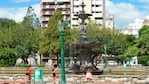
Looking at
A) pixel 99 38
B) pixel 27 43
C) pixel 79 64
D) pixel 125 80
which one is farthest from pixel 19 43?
pixel 125 80

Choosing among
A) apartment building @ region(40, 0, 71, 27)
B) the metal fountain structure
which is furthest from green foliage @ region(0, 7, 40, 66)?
the metal fountain structure

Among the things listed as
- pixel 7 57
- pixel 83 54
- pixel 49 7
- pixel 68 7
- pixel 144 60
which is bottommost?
pixel 144 60

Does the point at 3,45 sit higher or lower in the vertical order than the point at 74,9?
lower

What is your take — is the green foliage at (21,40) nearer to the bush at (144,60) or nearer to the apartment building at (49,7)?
the bush at (144,60)

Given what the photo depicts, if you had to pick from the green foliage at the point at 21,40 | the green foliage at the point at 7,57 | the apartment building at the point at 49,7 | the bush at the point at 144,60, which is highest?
the apartment building at the point at 49,7

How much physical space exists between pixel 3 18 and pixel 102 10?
32024mm

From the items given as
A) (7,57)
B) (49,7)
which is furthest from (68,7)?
(7,57)

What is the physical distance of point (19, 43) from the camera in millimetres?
84438

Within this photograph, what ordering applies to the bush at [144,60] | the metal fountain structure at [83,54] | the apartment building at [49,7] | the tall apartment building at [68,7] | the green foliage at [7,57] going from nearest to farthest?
1. the metal fountain structure at [83,54]
2. the green foliage at [7,57]
3. the bush at [144,60]
4. the apartment building at [49,7]
5. the tall apartment building at [68,7]

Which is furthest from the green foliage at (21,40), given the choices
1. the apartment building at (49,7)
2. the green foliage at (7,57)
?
the apartment building at (49,7)

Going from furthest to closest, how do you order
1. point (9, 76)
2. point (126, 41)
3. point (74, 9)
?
point (74, 9) < point (126, 41) < point (9, 76)

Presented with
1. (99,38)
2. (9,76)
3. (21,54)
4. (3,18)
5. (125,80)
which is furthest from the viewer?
(3,18)

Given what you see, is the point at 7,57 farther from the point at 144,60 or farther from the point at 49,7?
the point at 49,7

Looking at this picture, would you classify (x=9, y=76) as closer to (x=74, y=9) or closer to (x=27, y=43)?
(x=27, y=43)
